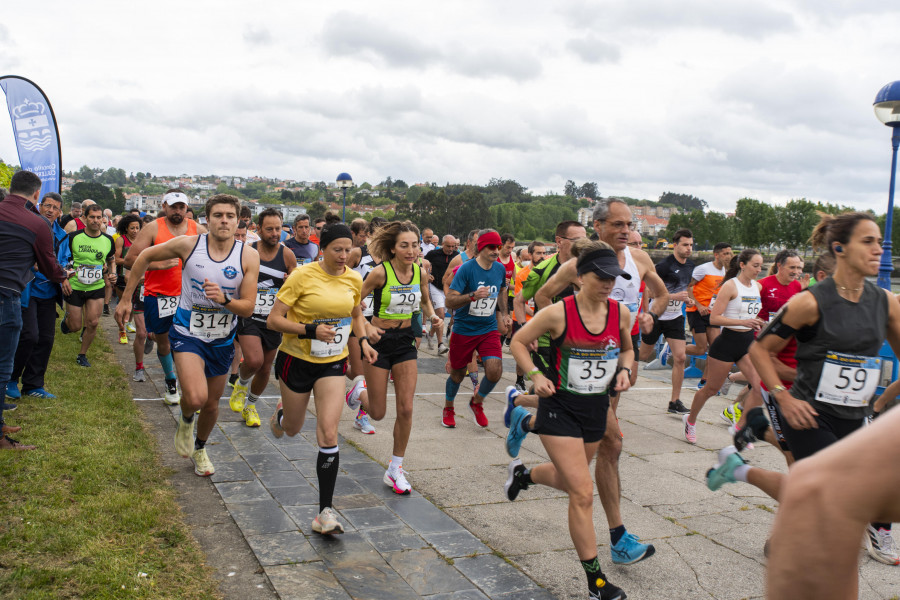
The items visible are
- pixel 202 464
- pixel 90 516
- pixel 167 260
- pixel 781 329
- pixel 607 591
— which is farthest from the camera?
pixel 167 260

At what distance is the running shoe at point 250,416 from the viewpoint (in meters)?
7.22

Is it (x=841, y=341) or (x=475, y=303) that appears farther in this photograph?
(x=475, y=303)

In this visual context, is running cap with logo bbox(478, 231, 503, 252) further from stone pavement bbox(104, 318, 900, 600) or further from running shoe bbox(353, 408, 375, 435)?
running shoe bbox(353, 408, 375, 435)

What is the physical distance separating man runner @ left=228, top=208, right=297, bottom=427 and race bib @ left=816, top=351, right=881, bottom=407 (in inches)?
202

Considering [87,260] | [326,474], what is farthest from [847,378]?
[87,260]

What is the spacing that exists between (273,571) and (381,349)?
2.21 m

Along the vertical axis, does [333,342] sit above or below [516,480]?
above

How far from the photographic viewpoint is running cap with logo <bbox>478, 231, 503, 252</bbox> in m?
7.31

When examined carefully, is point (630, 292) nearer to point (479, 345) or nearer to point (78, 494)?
point (479, 345)

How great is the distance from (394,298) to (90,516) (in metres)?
2.76

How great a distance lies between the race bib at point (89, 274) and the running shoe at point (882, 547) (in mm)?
9191

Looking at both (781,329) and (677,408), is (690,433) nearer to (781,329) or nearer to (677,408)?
(677,408)

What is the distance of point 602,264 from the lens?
157 inches

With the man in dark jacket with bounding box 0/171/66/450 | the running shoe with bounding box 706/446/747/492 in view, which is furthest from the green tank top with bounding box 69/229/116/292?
the running shoe with bounding box 706/446/747/492
